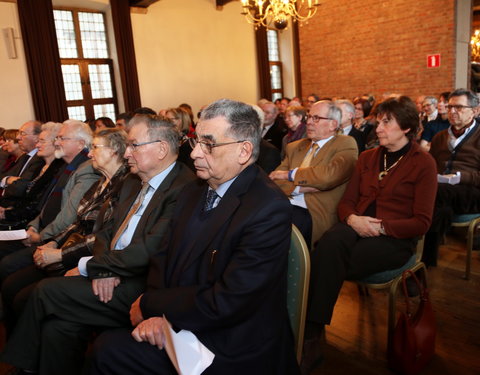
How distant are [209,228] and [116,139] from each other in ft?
4.75

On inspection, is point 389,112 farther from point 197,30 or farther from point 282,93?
point 282,93

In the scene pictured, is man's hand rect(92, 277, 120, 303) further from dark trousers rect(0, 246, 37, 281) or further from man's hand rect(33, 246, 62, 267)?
dark trousers rect(0, 246, 37, 281)

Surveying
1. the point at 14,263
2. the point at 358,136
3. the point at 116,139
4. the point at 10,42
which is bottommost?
the point at 14,263

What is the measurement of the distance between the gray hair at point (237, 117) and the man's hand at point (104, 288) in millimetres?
923

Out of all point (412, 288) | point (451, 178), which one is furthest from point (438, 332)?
point (451, 178)

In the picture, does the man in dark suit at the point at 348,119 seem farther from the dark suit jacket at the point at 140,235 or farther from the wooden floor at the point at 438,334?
the dark suit jacket at the point at 140,235

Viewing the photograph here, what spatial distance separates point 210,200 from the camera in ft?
5.48

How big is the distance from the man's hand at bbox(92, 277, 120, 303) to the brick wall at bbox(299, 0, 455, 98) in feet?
30.9

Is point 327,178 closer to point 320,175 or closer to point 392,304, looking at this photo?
point 320,175

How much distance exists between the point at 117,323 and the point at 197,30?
29.3 feet

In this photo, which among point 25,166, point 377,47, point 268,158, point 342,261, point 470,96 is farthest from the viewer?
point 377,47

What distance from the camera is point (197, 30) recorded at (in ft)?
32.2

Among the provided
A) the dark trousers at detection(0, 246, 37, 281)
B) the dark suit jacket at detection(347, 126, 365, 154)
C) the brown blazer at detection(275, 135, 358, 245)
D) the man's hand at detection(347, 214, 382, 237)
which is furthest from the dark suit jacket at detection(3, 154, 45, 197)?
the dark suit jacket at detection(347, 126, 365, 154)

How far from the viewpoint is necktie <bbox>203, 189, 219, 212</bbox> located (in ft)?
5.43
